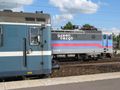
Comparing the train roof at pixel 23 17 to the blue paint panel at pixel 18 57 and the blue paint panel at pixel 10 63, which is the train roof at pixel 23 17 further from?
the blue paint panel at pixel 10 63

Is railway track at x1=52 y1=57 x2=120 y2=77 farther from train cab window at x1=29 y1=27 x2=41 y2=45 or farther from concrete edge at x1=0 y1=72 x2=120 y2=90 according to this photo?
concrete edge at x1=0 y1=72 x2=120 y2=90

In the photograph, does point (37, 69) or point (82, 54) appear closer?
point (37, 69)

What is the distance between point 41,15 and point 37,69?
2424 mm

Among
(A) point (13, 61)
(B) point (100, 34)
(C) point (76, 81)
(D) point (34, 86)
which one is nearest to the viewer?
(D) point (34, 86)

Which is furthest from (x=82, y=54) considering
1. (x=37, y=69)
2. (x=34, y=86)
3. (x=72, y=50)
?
(x=34, y=86)

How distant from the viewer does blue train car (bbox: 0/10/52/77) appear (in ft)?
44.5

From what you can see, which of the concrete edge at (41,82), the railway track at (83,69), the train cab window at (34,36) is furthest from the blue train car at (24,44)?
the railway track at (83,69)

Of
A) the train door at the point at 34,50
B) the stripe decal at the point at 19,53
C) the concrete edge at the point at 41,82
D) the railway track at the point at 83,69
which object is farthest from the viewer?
the railway track at the point at 83,69

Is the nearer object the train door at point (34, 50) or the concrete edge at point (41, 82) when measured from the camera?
the concrete edge at point (41, 82)

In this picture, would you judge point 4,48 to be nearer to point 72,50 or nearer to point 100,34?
point 72,50

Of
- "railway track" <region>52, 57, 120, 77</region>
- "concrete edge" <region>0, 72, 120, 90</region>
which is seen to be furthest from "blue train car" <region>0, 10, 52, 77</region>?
"railway track" <region>52, 57, 120, 77</region>

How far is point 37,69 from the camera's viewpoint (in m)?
14.4

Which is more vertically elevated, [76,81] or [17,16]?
[17,16]

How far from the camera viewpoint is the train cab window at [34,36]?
1413cm
